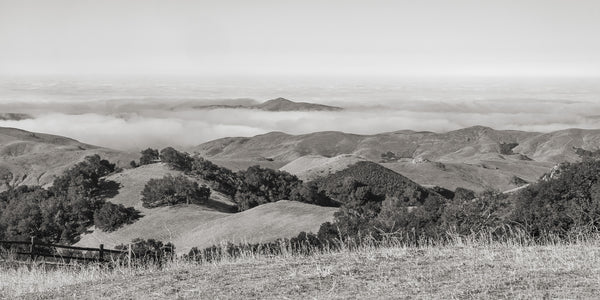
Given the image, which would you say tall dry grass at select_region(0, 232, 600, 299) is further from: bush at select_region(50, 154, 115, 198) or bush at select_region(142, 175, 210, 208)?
bush at select_region(50, 154, 115, 198)

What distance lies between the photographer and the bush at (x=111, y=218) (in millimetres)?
53656

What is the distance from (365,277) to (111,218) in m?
46.3

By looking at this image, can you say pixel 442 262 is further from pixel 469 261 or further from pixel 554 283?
pixel 554 283

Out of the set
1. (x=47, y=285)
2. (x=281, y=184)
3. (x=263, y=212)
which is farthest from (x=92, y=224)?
(x=47, y=285)

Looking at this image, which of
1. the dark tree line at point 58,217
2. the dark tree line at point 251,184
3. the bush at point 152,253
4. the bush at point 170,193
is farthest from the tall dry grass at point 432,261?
the dark tree line at point 251,184

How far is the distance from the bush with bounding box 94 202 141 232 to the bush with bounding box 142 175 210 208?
3871 millimetres

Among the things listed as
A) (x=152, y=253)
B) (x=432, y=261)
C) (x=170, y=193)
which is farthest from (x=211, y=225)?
(x=432, y=261)

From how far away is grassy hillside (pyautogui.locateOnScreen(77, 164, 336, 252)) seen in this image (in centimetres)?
4588

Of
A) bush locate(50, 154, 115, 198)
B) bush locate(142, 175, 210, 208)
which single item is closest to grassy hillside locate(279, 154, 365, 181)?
bush locate(50, 154, 115, 198)

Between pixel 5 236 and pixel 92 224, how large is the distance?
7073mm

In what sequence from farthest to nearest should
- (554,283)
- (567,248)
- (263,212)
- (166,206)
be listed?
(166,206) < (263,212) < (567,248) < (554,283)

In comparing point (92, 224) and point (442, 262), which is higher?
point (442, 262)

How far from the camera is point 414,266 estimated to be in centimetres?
1140

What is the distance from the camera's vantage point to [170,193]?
5941cm
